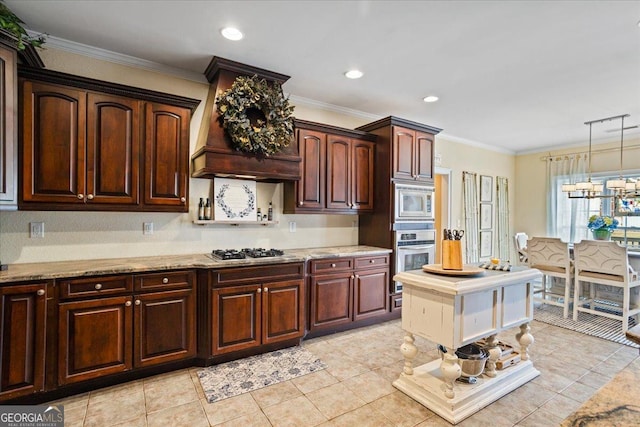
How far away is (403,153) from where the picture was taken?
4078 millimetres

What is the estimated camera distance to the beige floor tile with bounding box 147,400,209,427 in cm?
203

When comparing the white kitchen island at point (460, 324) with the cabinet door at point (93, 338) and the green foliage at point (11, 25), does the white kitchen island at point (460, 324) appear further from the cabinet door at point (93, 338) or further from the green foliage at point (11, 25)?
the green foliage at point (11, 25)

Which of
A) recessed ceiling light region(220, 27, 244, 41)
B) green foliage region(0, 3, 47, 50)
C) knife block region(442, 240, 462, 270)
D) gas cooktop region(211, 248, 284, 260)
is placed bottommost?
gas cooktop region(211, 248, 284, 260)

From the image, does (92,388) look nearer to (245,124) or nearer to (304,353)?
(304,353)

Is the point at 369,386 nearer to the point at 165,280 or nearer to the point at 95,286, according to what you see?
the point at 165,280

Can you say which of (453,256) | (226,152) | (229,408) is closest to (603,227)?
(453,256)

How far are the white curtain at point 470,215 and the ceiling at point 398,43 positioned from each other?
2011 mm

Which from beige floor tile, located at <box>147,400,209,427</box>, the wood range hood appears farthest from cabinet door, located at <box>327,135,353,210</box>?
beige floor tile, located at <box>147,400,209,427</box>

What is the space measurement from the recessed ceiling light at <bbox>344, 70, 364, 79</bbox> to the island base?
2.81 meters

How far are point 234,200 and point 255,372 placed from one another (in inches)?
67.2

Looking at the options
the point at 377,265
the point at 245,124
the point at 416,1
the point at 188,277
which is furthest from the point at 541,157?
the point at 188,277

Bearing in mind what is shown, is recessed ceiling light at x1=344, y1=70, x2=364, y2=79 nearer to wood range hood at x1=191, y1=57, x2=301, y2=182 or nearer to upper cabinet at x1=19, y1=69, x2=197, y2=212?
wood range hood at x1=191, y1=57, x2=301, y2=182

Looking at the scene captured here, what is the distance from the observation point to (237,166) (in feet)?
9.87

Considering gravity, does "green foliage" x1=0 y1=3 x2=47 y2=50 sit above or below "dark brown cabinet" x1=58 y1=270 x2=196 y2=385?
above
